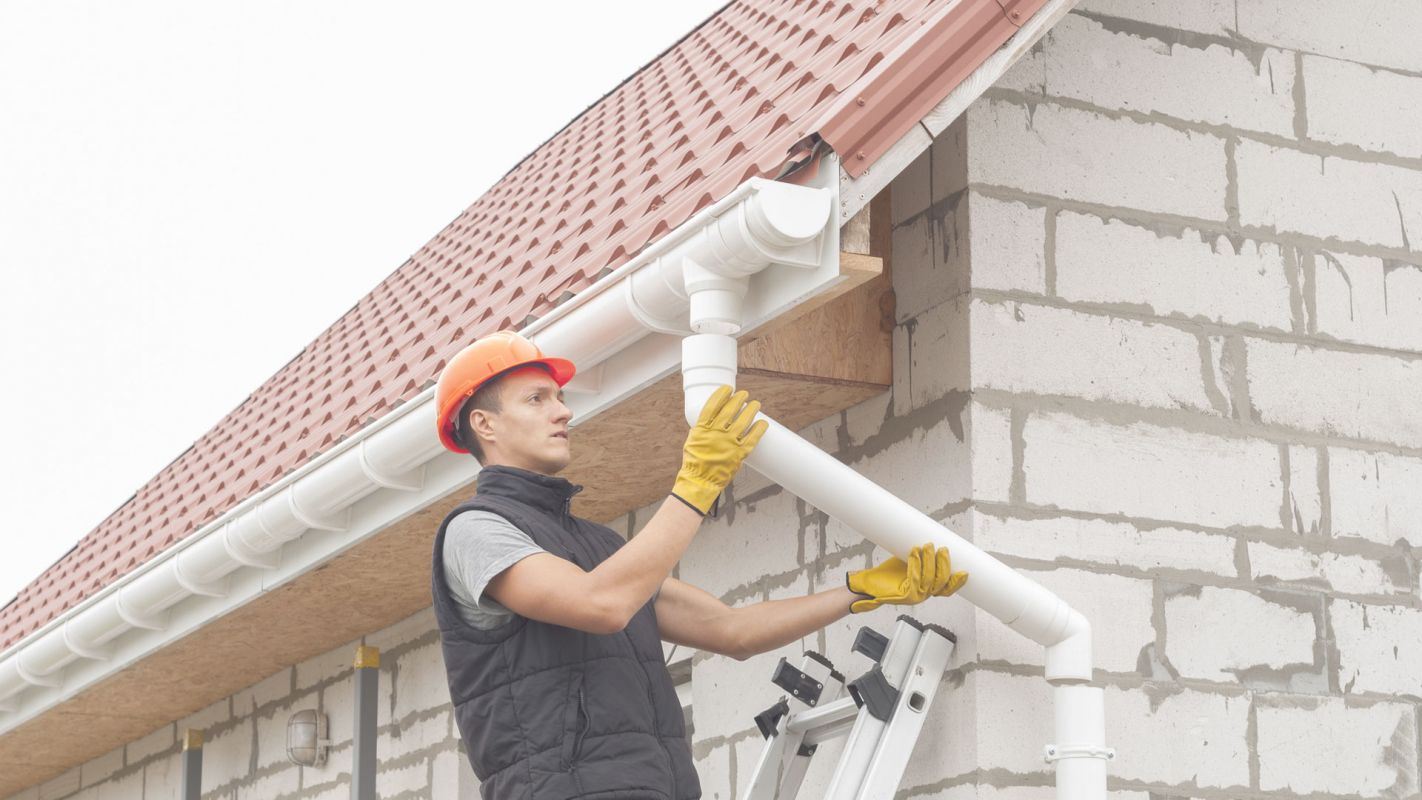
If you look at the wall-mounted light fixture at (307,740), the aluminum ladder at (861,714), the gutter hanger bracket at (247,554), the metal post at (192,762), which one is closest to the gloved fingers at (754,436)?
the aluminum ladder at (861,714)

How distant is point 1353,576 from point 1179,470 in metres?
0.59

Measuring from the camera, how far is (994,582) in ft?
14.0

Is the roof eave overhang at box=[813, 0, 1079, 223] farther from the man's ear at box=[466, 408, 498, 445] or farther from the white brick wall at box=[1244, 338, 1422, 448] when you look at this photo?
the white brick wall at box=[1244, 338, 1422, 448]

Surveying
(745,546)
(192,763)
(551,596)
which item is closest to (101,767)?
(192,763)

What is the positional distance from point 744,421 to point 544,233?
264cm

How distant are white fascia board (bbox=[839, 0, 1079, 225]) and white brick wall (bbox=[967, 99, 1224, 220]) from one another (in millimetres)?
477

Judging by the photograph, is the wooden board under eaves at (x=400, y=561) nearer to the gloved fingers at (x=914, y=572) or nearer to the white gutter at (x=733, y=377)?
the white gutter at (x=733, y=377)

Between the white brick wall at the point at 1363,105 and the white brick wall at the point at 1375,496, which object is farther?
the white brick wall at the point at 1363,105

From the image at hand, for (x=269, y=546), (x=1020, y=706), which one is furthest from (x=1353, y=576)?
(x=269, y=546)

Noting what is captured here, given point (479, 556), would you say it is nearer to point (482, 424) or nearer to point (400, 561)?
point (482, 424)

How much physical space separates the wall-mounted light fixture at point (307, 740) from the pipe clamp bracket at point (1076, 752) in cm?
417

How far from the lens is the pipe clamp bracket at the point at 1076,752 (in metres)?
4.33

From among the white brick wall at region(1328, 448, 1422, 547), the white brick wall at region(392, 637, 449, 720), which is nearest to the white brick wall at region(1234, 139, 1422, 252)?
the white brick wall at region(1328, 448, 1422, 547)

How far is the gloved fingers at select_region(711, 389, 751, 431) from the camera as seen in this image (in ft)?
13.0
